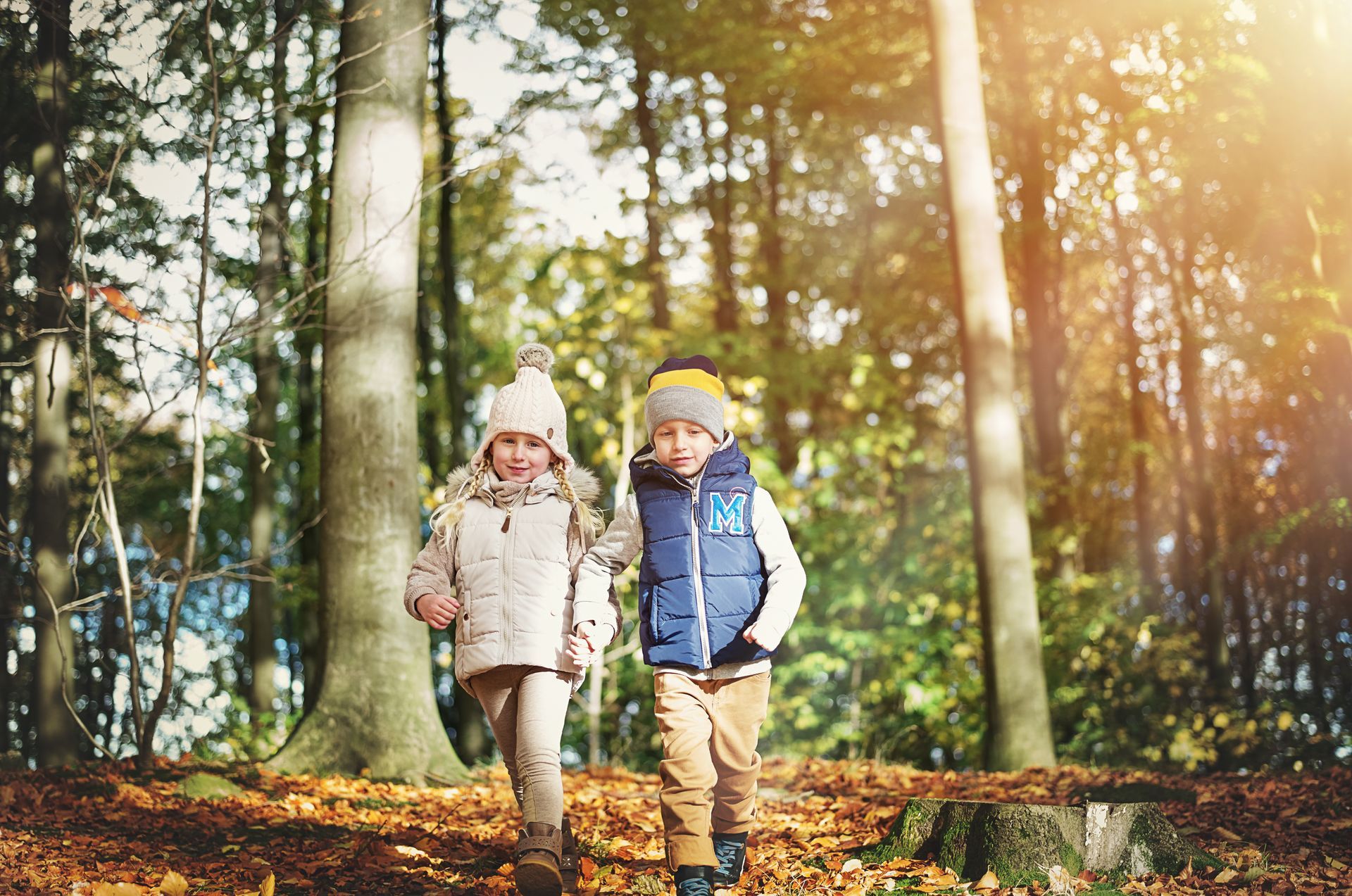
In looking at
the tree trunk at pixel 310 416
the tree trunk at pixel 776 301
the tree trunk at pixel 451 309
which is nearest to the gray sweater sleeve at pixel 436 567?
the tree trunk at pixel 310 416

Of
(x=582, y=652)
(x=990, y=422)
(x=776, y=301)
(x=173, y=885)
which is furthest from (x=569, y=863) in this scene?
(x=776, y=301)

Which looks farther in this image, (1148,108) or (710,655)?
(1148,108)

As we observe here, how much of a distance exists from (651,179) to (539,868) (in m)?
12.7

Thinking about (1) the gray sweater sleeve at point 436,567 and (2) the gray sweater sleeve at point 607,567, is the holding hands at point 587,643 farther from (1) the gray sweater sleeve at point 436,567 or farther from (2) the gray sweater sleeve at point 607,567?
(1) the gray sweater sleeve at point 436,567

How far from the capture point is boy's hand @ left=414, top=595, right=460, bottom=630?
383 centimetres

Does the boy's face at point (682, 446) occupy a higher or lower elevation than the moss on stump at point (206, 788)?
higher

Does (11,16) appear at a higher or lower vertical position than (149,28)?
higher

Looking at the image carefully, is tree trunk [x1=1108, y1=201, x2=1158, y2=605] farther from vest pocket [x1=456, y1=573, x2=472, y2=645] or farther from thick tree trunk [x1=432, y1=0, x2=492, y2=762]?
vest pocket [x1=456, y1=573, x2=472, y2=645]

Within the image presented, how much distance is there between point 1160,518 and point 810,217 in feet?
29.6

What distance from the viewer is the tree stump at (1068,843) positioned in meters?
4.02

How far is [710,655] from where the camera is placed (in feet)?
12.6

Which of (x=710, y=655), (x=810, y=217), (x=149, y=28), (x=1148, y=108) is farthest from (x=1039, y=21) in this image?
(x=710, y=655)

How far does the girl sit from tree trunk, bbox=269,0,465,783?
221 centimetres

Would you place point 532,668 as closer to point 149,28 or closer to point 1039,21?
point 149,28
